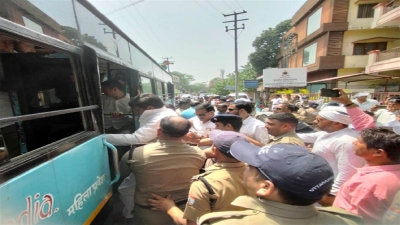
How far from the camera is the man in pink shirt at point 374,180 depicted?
1385 millimetres

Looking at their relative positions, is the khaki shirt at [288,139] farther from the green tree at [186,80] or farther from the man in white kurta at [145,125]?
the green tree at [186,80]

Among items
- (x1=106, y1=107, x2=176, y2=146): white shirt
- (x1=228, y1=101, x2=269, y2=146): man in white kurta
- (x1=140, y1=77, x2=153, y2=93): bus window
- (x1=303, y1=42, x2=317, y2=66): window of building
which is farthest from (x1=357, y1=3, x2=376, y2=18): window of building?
(x1=106, y1=107, x2=176, y2=146): white shirt

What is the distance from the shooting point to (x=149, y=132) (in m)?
2.54

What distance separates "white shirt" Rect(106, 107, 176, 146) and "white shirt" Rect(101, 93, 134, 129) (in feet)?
3.05

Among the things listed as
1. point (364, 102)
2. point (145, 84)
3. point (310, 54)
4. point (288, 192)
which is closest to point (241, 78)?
point (310, 54)

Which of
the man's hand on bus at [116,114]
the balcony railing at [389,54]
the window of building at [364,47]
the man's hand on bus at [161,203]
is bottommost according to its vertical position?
the man's hand on bus at [161,203]

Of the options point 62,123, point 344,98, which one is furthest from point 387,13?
point 62,123

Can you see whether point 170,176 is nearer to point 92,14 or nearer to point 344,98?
point 92,14

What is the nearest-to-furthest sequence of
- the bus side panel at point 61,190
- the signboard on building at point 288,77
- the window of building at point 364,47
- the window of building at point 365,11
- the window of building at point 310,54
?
the bus side panel at point 61,190, the window of building at point 365,11, the signboard on building at point 288,77, the window of building at point 364,47, the window of building at point 310,54

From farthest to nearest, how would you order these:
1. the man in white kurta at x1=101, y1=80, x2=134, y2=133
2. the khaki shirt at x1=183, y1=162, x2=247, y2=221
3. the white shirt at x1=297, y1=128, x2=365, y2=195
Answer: the man in white kurta at x1=101, y1=80, x2=134, y2=133 < the white shirt at x1=297, y1=128, x2=365, y2=195 < the khaki shirt at x1=183, y1=162, x2=247, y2=221

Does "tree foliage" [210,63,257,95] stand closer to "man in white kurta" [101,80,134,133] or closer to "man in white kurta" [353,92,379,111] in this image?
"man in white kurta" [353,92,379,111]

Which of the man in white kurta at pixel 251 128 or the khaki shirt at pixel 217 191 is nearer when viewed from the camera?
the khaki shirt at pixel 217 191

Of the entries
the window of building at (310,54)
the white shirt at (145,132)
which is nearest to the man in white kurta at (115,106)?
the white shirt at (145,132)

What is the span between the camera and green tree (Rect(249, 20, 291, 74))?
108 feet
